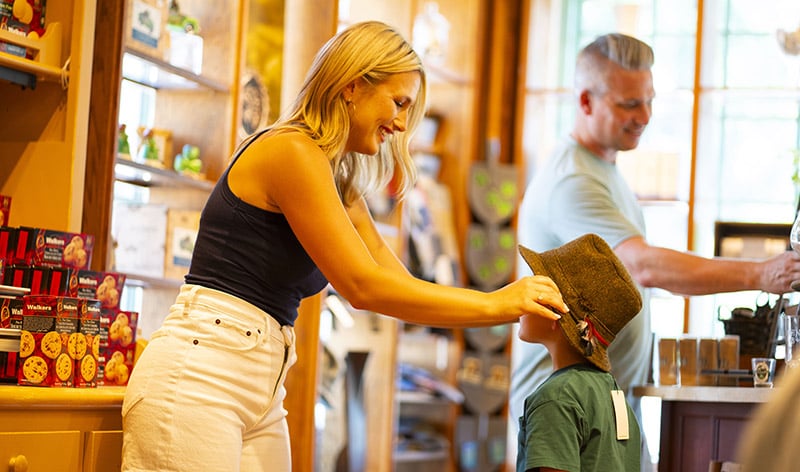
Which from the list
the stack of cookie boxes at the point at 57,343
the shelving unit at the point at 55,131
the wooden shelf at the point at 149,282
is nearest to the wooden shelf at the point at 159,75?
the wooden shelf at the point at 149,282

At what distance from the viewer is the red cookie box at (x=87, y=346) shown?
2383mm

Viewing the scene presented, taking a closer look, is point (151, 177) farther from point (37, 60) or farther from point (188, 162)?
point (37, 60)

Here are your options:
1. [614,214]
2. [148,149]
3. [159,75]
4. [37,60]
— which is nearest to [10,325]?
[37,60]

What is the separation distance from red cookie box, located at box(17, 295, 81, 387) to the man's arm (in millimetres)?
1352

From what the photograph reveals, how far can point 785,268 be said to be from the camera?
246cm

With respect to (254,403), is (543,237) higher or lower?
higher

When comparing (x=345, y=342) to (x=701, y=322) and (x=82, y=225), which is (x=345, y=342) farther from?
(x=82, y=225)

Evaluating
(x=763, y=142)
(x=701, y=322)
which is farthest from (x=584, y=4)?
(x=701, y=322)

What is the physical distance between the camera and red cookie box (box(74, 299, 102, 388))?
2383 mm

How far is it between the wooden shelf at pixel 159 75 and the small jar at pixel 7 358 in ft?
5.57

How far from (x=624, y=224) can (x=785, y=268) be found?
1.67 ft

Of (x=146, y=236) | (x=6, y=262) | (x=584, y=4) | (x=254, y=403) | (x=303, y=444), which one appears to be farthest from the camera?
(x=584, y=4)

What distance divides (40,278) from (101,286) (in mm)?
169

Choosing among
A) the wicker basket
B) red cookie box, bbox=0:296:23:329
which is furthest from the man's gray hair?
red cookie box, bbox=0:296:23:329
